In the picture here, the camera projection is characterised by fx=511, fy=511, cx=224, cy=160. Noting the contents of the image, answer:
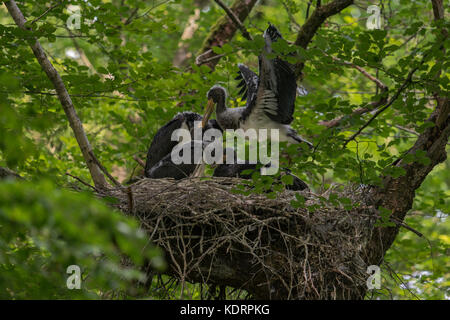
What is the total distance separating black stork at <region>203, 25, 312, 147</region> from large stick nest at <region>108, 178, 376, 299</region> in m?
1.10

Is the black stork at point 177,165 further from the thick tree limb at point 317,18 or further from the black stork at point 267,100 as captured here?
the thick tree limb at point 317,18

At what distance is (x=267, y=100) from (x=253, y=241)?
1769 millimetres

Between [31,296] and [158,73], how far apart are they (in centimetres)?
293

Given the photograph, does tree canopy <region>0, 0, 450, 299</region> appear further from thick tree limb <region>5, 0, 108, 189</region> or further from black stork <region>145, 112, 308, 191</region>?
black stork <region>145, 112, 308, 191</region>

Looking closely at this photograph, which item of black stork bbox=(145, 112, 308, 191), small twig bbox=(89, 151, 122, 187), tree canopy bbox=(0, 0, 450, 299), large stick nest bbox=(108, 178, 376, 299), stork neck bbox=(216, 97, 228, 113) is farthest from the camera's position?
stork neck bbox=(216, 97, 228, 113)

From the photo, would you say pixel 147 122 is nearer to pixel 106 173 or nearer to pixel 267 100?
pixel 267 100

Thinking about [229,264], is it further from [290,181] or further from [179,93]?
[179,93]

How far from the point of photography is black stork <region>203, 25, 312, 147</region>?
502cm

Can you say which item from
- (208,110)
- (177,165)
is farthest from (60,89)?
(208,110)

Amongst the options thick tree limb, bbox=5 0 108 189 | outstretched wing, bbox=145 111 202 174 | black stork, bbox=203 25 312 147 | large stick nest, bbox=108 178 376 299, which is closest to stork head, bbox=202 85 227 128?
black stork, bbox=203 25 312 147

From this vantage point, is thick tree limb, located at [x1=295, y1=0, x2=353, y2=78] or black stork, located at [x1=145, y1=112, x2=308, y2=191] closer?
black stork, located at [x1=145, y1=112, x2=308, y2=191]

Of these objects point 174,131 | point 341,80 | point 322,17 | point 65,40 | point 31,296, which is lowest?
point 31,296
